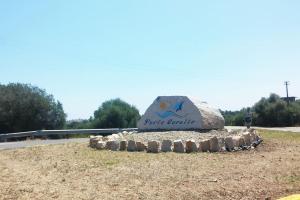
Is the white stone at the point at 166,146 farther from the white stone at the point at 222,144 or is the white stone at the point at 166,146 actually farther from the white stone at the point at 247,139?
the white stone at the point at 247,139

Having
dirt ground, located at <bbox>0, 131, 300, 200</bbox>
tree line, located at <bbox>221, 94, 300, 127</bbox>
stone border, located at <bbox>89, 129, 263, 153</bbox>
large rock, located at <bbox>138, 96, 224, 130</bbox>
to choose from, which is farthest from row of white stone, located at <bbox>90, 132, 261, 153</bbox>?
tree line, located at <bbox>221, 94, 300, 127</bbox>

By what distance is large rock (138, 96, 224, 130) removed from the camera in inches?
818

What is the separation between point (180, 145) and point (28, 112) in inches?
1107

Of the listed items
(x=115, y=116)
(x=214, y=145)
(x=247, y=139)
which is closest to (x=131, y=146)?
(x=214, y=145)

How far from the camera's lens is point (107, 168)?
10984 millimetres

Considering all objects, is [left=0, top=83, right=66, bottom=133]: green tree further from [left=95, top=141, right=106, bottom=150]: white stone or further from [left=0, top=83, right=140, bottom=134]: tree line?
[left=95, top=141, right=106, bottom=150]: white stone

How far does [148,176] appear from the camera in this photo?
33.2 feet

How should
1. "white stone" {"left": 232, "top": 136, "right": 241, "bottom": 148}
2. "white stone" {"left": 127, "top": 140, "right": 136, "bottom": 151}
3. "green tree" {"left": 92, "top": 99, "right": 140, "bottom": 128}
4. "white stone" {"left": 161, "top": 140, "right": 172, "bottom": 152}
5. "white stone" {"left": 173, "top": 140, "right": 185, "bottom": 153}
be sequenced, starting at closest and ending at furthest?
"white stone" {"left": 173, "top": 140, "right": 185, "bottom": 153}, "white stone" {"left": 161, "top": 140, "right": 172, "bottom": 152}, "white stone" {"left": 127, "top": 140, "right": 136, "bottom": 151}, "white stone" {"left": 232, "top": 136, "right": 241, "bottom": 148}, "green tree" {"left": 92, "top": 99, "right": 140, "bottom": 128}

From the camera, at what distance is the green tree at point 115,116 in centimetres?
4603

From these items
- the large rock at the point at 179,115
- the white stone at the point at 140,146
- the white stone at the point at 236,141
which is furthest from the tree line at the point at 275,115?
the white stone at the point at 140,146

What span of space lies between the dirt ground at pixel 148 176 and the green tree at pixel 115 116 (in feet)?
Answer: 105

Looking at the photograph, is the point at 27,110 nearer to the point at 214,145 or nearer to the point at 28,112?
the point at 28,112

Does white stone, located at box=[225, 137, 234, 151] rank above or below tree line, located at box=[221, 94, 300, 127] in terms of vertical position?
below

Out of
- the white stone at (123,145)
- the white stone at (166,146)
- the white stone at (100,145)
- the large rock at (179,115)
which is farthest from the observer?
the large rock at (179,115)
